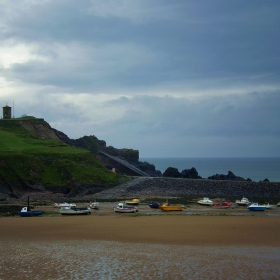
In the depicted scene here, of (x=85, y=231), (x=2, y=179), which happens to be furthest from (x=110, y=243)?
(x=2, y=179)

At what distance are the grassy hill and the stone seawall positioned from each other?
13.5 feet

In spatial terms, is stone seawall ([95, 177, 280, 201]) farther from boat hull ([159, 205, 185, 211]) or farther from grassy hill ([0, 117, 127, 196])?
boat hull ([159, 205, 185, 211])

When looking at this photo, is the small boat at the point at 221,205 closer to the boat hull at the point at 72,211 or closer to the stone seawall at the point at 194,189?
the stone seawall at the point at 194,189

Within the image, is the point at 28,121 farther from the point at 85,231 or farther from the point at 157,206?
the point at 85,231

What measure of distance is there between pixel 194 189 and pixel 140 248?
3690 cm

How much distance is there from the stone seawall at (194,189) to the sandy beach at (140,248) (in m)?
21.1

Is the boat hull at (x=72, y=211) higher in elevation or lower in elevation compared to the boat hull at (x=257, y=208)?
lower

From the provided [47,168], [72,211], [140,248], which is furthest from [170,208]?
[47,168]

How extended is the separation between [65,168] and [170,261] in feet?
152

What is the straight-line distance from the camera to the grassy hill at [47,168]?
61500 millimetres

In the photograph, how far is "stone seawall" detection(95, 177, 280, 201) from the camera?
58062mm

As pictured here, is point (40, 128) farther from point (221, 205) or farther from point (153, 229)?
point (153, 229)

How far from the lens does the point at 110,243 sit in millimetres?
25812

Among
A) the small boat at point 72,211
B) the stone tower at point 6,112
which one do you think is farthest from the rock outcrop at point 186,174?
the stone tower at point 6,112
